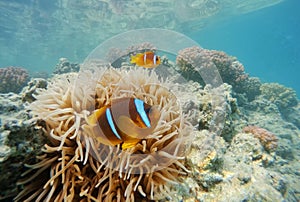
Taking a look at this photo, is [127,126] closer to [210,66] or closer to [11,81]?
[210,66]

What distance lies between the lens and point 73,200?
1.61m

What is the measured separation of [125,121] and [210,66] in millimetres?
5869

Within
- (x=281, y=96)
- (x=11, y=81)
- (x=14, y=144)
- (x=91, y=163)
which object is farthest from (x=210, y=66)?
(x=11, y=81)

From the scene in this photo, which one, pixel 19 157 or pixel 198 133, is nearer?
pixel 19 157

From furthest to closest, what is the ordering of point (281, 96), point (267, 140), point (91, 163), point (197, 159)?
point (281, 96) → point (267, 140) → point (197, 159) → point (91, 163)

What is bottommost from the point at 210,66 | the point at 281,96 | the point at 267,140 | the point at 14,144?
the point at 267,140

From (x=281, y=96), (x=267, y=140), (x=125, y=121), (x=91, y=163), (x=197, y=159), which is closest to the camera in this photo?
(x=125, y=121)

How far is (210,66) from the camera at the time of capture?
672cm

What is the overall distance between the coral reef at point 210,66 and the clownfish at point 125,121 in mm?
4919

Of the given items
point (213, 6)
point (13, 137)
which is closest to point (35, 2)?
point (213, 6)

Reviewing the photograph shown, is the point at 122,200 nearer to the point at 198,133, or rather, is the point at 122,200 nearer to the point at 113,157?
the point at 113,157

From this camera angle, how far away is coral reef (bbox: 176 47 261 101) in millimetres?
6262

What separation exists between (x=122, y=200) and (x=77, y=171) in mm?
401

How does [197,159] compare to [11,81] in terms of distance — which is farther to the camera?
[11,81]
